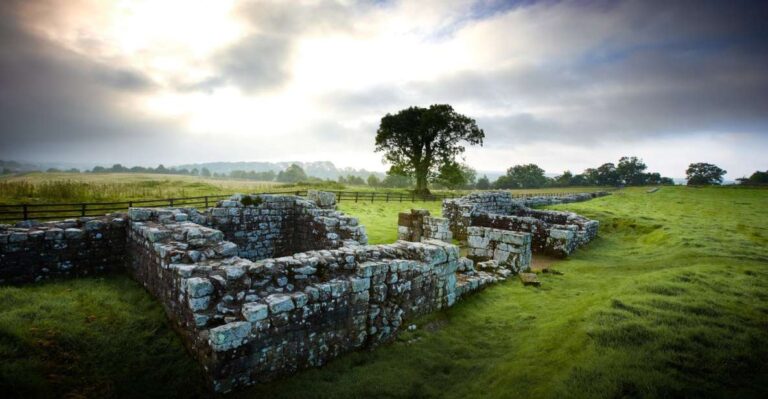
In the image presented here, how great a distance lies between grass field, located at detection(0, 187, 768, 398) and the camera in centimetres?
423

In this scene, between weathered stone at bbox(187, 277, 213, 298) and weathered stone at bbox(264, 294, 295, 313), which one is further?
weathered stone at bbox(264, 294, 295, 313)

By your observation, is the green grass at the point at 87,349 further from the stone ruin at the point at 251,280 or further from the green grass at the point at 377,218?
the green grass at the point at 377,218

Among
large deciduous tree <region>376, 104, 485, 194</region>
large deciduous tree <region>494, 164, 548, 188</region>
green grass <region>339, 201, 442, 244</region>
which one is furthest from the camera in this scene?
large deciduous tree <region>494, 164, 548, 188</region>

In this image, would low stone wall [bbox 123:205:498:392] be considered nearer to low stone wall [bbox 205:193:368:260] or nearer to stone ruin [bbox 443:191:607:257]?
low stone wall [bbox 205:193:368:260]

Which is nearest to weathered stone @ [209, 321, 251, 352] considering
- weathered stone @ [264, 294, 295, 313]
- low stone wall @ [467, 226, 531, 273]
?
weathered stone @ [264, 294, 295, 313]

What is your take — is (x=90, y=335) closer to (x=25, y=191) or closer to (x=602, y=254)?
(x=602, y=254)

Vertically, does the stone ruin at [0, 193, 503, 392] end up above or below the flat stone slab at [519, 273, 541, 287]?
above

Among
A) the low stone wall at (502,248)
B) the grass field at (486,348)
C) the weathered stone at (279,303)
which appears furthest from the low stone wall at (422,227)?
the weathered stone at (279,303)

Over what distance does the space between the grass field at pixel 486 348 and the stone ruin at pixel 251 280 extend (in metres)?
0.38

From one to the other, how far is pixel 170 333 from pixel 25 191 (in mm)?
22442

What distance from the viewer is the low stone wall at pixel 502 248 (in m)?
10.8

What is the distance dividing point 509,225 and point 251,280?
44.3 ft

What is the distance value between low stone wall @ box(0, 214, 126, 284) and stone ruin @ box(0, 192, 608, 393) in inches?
0.7

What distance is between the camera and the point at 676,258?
11.6 metres
